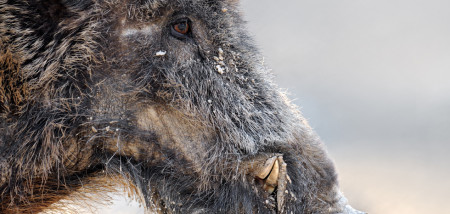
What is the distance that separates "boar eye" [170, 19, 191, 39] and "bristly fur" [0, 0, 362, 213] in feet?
0.06

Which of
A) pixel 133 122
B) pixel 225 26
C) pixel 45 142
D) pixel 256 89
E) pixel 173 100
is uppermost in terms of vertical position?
pixel 225 26

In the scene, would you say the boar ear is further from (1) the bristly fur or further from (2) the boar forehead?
(2) the boar forehead

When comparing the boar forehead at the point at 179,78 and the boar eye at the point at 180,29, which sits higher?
the boar eye at the point at 180,29

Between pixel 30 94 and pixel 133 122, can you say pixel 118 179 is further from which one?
pixel 30 94

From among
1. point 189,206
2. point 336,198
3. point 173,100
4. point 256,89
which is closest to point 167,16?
point 173,100

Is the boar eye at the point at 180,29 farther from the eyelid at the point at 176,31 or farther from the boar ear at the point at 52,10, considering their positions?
the boar ear at the point at 52,10

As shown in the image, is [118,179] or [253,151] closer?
[253,151]

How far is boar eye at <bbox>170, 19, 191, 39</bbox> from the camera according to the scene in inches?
87.7

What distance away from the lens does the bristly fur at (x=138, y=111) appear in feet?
7.02

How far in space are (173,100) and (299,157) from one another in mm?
663

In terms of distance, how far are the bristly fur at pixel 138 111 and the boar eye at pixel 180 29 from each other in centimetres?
2

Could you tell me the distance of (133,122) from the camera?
217cm

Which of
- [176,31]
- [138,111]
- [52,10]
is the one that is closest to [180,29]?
[176,31]

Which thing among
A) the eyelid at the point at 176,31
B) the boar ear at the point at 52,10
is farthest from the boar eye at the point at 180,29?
the boar ear at the point at 52,10
